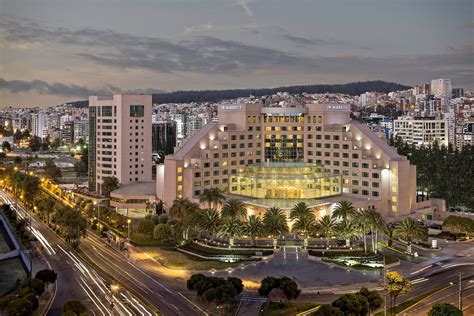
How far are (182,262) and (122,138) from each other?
54.5m

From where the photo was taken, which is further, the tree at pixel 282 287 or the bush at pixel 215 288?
the tree at pixel 282 287

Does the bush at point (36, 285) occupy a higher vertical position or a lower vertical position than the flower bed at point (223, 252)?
higher

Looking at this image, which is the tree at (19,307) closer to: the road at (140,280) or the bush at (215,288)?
the road at (140,280)

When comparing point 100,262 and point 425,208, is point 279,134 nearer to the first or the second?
point 425,208

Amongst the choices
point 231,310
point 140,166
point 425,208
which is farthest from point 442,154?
point 231,310

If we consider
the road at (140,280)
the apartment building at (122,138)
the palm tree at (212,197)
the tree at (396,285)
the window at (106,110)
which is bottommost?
the road at (140,280)

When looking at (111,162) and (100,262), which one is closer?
(100,262)

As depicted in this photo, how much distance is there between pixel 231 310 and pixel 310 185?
149ft

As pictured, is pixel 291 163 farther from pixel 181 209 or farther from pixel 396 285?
pixel 396 285

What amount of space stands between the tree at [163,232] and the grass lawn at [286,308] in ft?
84.6

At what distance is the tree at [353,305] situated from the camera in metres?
40.8

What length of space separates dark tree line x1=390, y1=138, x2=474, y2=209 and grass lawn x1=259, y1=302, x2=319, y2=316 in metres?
62.5

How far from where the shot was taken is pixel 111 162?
113m

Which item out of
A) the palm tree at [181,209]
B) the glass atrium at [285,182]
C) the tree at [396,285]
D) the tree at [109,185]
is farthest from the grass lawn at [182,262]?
the tree at [109,185]
